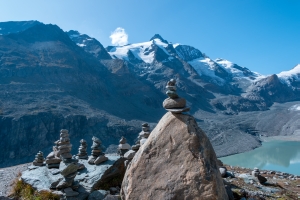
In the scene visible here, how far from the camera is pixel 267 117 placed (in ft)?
361

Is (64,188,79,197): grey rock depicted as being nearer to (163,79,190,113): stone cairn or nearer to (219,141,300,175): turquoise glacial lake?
(163,79,190,113): stone cairn

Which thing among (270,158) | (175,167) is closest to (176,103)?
(175,167)

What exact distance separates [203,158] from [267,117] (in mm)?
120078

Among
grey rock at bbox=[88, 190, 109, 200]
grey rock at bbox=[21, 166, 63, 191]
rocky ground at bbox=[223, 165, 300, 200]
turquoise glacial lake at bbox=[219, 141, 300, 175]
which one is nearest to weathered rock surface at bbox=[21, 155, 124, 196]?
grey rock at bbox=[21, 166, 63, 191]

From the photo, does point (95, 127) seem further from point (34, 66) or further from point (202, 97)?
point (202, 97)

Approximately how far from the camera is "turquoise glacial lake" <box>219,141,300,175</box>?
47.8 metres

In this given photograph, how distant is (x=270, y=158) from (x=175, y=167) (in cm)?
5956

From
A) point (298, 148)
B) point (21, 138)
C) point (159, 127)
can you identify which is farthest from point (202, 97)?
point (159, 127)

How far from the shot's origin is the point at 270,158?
5525cm

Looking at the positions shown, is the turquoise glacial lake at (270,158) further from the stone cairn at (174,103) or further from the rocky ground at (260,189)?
the stone cairn at (174,103)

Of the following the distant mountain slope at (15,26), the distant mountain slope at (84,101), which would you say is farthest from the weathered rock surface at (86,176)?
the distant mountain slope at (15,26)

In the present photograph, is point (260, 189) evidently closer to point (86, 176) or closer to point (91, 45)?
point (86, 176)

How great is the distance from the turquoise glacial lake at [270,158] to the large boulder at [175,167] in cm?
4727

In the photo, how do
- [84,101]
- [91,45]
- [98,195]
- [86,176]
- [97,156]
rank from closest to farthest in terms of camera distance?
[98,195], [86,176], [97,156], [84,101], [91,45]
